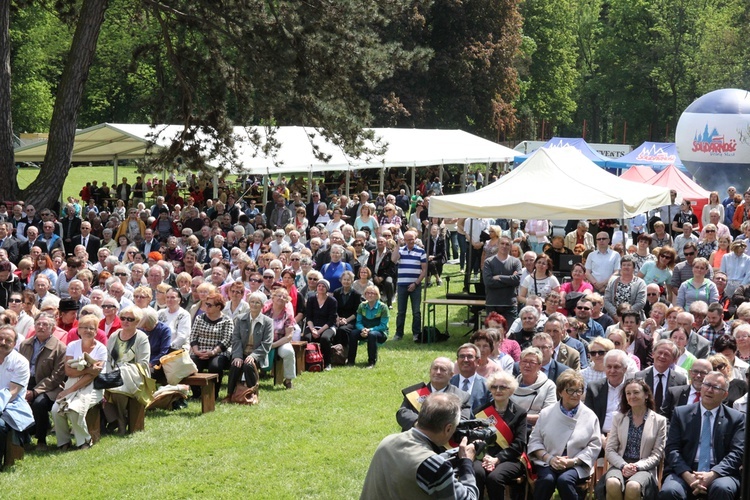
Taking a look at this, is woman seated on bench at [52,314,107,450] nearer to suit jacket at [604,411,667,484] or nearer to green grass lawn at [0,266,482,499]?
green grass lawn at [0,266,482,499]

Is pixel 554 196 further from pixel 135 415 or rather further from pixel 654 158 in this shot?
pixel 654 158

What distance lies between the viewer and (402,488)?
4.29m

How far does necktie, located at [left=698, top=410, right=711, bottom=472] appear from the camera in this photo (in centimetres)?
673

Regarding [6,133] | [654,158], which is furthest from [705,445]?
[654,158]

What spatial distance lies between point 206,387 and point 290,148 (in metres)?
13.0

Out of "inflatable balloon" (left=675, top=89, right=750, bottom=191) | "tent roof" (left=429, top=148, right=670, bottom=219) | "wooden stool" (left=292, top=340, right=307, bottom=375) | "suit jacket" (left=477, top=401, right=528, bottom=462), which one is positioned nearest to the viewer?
"suit jacket" (left=477, top=401, right=528, bottom=462)

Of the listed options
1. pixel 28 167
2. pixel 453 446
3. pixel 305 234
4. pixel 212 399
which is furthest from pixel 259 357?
pixel 28 167

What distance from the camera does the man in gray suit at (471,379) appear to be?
7.39m

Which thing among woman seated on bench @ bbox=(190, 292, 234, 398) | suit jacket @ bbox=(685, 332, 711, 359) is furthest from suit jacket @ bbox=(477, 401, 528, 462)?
woman seated on bench @ bbox=(190, 292, 234, 398)

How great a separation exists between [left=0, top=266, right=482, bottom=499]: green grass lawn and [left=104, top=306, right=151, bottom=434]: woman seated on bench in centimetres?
28

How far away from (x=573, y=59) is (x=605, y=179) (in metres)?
58.0

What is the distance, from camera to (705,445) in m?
6.77

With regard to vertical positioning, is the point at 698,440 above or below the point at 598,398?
below

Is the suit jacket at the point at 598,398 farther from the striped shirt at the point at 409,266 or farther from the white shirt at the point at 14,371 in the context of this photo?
the striped shirt at the point at 409,266
